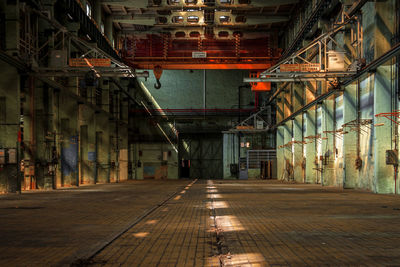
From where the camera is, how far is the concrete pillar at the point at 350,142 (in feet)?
67.2

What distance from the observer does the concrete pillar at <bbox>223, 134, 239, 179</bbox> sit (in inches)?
1836

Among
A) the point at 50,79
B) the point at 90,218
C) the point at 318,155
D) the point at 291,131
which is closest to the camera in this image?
the point at 90,218

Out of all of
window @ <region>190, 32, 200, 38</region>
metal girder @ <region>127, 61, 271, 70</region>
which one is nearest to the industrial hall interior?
metal girder @ <region>127, 61, 271, 70</region>

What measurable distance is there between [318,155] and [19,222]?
22477 millimetres

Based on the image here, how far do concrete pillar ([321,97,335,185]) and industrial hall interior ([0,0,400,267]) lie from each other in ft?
0.41

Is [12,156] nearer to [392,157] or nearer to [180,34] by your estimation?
[392,157]

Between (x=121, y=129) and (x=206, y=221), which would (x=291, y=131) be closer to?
(x=121, y=129)

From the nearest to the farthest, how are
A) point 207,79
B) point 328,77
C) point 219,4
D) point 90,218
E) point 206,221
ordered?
1. point 206,221
2. point 90,218
3. point 328,77
4. point 219,4
5. point 207,79

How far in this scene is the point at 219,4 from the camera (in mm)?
30875

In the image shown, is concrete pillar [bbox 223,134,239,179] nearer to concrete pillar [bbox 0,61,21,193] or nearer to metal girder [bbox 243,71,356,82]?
metal girder [bbox 243,71,356,82]

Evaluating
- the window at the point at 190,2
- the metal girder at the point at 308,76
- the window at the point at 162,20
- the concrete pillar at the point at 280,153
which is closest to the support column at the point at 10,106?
the metal girder at the point at 308,76

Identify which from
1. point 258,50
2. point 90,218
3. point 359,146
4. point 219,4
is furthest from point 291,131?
point 90,218

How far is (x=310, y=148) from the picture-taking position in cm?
2939

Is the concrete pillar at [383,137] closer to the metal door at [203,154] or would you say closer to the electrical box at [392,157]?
the electrical box at [392,157]
